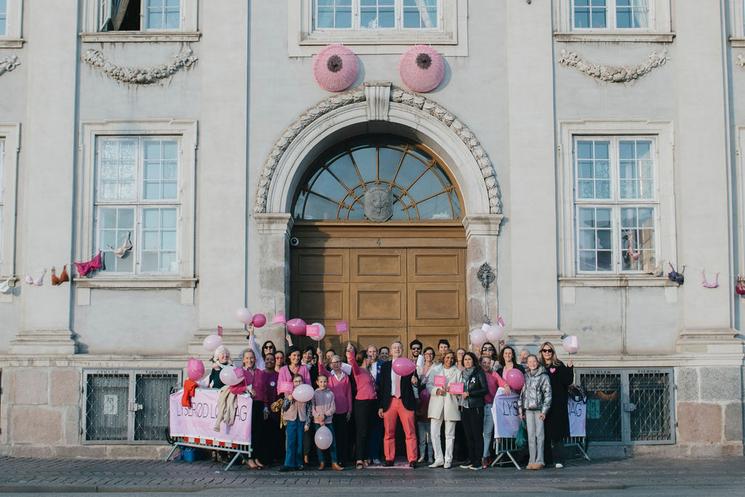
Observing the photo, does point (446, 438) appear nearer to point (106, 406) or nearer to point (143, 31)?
point (106, 406)

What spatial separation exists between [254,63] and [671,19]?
262 inches

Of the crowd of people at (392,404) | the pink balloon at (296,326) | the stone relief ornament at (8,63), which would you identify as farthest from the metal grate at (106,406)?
the stone relief ornament at (8,63)

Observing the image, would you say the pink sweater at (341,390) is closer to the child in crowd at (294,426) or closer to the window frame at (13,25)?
the child in crowd at (294,426)

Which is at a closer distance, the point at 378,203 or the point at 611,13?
the point at 611,13

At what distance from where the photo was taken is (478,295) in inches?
639

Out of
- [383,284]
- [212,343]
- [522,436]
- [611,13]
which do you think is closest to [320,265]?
[383,284]

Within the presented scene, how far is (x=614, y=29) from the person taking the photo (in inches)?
660

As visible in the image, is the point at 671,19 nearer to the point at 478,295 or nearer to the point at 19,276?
the point at 478,295

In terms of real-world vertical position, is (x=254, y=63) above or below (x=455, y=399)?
above

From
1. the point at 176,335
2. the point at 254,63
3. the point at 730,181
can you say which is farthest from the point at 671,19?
the point at 176,335

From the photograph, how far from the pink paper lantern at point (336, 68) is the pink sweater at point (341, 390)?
451cm

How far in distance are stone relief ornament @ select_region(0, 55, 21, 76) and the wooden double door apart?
5.20 metres

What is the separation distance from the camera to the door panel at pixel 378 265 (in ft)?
55.5

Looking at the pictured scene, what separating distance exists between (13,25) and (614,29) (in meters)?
9.53
